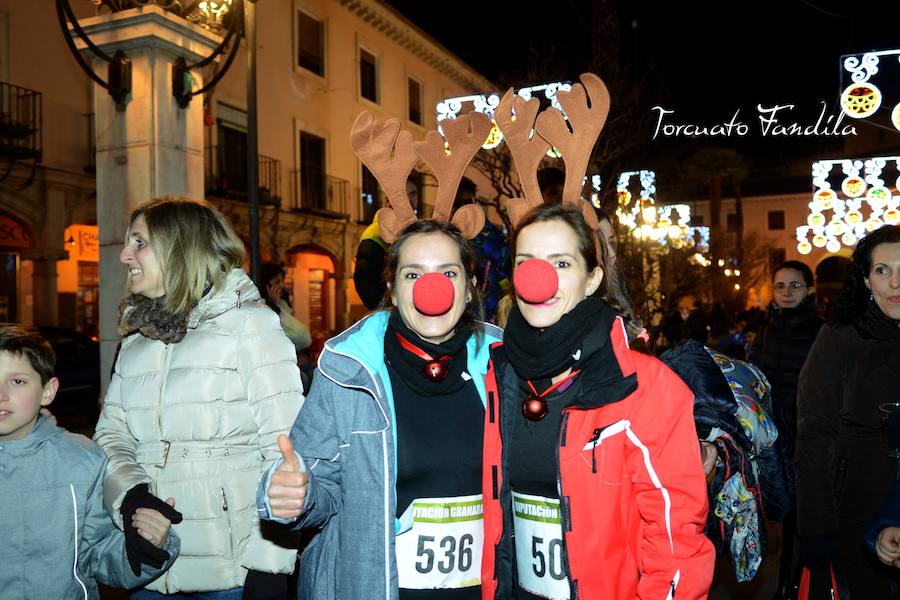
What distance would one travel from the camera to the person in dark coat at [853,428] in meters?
2.72

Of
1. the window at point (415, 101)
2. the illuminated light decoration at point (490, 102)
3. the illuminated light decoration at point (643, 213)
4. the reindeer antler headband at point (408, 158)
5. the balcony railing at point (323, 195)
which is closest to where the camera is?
the reindeer antler headband at point (408, 158)

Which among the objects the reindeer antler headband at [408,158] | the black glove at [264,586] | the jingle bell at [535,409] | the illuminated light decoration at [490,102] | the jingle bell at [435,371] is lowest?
the black glove at [264,586]

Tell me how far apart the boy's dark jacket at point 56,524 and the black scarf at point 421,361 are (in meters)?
0.99

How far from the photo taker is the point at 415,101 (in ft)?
77.0

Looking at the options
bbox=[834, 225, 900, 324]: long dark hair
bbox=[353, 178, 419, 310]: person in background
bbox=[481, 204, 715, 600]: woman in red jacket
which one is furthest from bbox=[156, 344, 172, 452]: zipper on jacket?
bbox=[834, 225, 900, 324]: long dark hair

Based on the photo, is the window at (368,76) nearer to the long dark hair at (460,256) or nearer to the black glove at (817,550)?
the long dark hair at (460,256)

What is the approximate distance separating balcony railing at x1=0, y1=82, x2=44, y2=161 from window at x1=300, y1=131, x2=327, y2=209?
6.98 m

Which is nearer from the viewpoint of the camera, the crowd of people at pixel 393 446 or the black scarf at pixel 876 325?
the crowd of people at pixel 393 446

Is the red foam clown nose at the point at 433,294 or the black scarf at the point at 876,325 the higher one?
the red foam clown nose at the point at 433,294

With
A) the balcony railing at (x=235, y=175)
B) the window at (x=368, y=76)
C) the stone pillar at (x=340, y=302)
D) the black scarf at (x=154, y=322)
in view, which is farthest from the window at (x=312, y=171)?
the black scarf at (x=154, y=322)

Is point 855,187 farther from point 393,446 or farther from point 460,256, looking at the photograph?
point 393,446

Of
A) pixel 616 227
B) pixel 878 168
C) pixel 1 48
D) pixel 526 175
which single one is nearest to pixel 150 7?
pixel 526 175

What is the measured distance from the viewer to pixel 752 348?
16.8 ft

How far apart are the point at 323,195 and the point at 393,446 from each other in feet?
58.2
